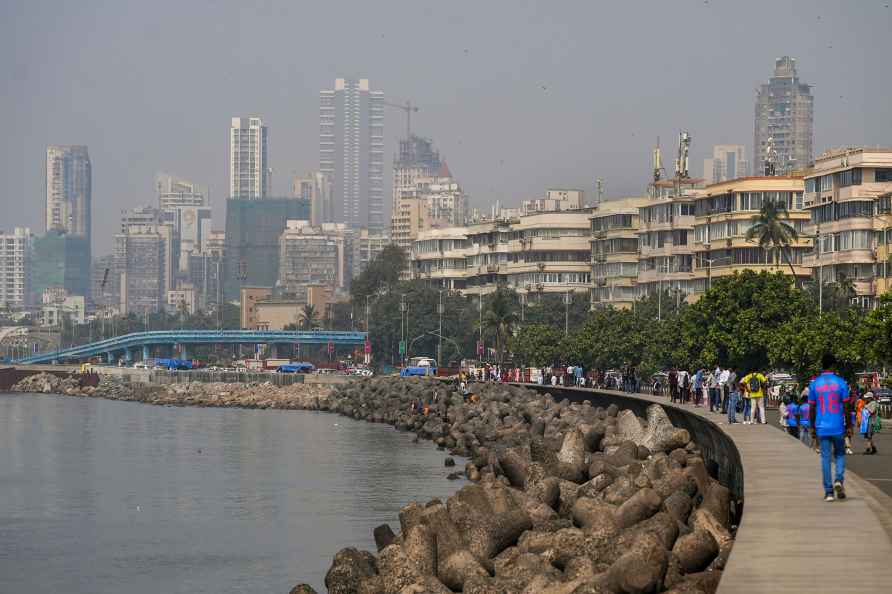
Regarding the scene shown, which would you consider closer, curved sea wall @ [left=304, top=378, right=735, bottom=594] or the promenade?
the promenade

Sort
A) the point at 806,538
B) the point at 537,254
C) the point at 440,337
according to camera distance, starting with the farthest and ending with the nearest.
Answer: the point at 537,254, the point at 440,337, the point at 806,538

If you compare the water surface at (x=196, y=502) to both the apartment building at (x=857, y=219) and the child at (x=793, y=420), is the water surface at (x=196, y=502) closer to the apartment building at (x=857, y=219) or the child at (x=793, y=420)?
the child at (x=793, y=420)

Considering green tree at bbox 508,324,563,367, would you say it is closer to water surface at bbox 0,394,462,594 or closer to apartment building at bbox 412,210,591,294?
water surface at bbox 0,394,462,594

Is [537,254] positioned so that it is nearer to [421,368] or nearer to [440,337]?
[440,337]

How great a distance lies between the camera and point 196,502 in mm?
50906

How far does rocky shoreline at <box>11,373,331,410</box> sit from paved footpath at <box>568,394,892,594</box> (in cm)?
9914

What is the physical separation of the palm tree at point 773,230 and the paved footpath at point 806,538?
86193 mm

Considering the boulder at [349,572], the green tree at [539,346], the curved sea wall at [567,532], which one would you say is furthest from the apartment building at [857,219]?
the boulder at [349,572]

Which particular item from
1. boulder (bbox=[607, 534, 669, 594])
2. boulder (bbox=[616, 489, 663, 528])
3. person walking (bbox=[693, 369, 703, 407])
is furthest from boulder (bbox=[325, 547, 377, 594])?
person walking (bbox=[693, 369, 703, 407])

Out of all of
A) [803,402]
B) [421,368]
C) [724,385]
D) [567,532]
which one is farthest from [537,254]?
[567,532]

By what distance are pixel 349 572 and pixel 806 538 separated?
8.05 metres

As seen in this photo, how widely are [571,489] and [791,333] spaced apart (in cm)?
3768

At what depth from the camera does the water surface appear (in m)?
35.8

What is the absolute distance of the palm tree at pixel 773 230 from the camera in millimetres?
113188
